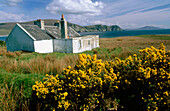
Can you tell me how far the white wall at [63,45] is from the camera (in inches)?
743

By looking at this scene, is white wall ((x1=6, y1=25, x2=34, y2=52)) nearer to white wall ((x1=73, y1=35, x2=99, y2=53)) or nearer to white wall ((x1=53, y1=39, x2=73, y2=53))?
white wall ((x1=53, y1=39, x2=73, y2=53))

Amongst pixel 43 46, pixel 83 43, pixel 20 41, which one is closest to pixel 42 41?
pixel 43 46

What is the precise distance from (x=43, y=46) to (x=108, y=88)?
18.4 metres

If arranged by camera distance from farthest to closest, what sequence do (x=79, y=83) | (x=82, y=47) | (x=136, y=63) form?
(x=82, y=47) < (x=136, y=63) < (x=79, y=83)

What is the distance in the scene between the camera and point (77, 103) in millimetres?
3125

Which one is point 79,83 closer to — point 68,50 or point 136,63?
point 136,63

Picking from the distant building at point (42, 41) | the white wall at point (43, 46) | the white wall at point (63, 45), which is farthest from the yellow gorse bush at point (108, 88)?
the white wall at point (43, 46)

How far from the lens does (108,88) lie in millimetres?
3195

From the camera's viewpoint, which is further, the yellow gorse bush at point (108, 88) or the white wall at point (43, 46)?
the white wall at point (43, 46)

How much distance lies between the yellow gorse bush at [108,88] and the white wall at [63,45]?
1576 centimetres

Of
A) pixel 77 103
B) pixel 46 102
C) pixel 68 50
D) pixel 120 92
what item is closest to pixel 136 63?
pixel 120 92

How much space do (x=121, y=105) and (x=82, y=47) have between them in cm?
1771

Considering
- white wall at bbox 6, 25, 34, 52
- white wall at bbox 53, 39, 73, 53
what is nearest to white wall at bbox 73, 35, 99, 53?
white wall at bbox 53, 39, 73, 53

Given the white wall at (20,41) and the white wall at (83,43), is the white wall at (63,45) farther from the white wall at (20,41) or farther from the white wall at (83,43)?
the white wall at (20,41)
